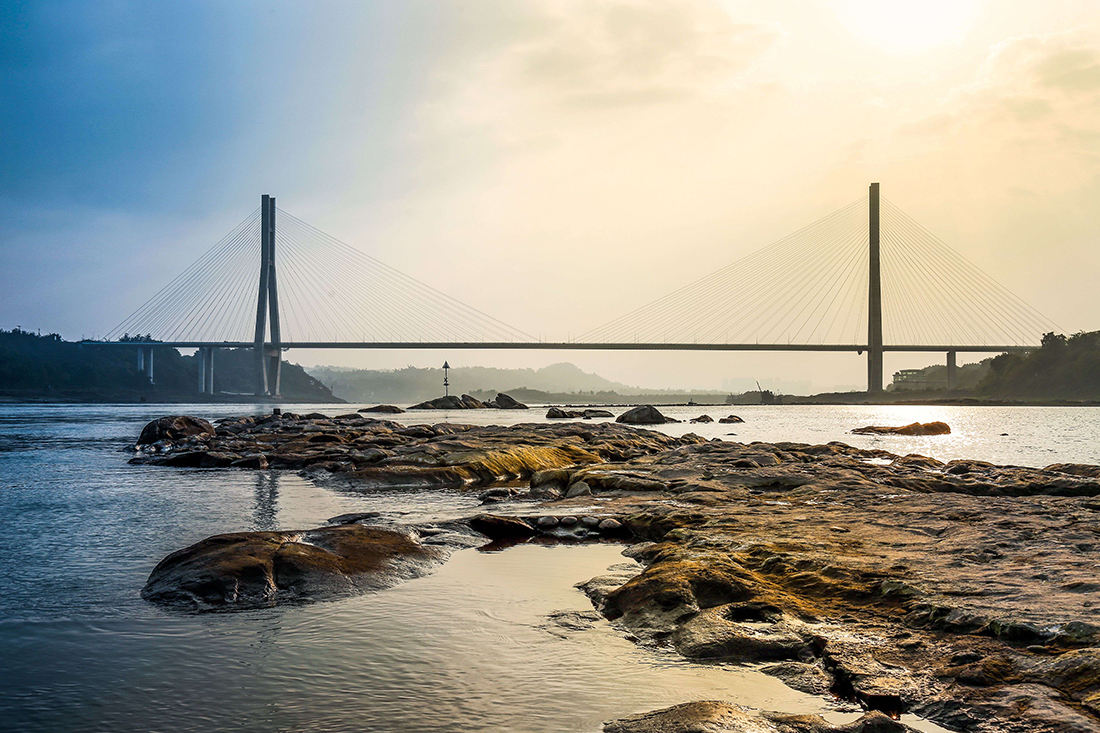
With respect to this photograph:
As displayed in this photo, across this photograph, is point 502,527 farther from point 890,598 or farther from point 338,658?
point 890,598

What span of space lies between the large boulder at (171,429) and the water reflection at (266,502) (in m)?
8.86

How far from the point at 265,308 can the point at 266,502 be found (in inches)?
2552

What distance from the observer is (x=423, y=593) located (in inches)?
214

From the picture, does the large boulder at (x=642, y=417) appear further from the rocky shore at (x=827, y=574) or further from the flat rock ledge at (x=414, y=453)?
the rocky shore at (x=827, y=574)

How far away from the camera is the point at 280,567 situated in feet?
18.2

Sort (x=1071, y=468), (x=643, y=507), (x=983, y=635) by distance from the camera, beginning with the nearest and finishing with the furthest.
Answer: (x=983, y=635) < (x=643, y=507) < (x=1071, y=468)

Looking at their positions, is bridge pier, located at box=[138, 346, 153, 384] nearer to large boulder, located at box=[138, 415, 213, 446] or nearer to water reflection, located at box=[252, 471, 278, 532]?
large boulder, located at box=[138, 415, 213, 446]

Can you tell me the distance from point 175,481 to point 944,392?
86067 mm

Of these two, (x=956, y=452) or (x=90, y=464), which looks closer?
(x=90, y=464)

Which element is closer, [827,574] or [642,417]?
[827,574]

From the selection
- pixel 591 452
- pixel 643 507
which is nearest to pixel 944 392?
pixel 591 452

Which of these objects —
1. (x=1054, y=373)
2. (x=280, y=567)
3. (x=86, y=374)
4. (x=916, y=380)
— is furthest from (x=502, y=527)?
(x=916, y=380)

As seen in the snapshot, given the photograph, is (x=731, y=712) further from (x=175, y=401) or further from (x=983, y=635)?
(x=175, y=401)

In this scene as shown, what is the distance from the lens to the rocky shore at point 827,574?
10.6ft
